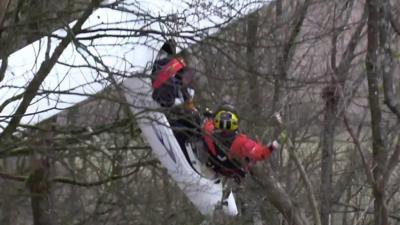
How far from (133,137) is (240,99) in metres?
1.06

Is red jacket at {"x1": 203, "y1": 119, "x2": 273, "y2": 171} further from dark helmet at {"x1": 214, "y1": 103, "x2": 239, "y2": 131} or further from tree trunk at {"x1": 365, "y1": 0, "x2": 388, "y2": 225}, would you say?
tree trunk at {"x1": 365, "y1": 0, "x2": 388, "y2": 225}

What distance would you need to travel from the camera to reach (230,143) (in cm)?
652

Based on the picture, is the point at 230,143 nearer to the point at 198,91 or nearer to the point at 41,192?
the point at 198,91

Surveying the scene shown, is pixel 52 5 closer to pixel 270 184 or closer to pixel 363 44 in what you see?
pixel 270 184

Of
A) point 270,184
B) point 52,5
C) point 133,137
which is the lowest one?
point 270,184

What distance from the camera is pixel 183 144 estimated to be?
695cm

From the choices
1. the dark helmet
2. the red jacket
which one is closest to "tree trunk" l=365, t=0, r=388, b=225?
the red jacket

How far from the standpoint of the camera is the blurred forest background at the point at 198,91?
6734 millimetres

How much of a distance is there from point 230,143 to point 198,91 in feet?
1.97

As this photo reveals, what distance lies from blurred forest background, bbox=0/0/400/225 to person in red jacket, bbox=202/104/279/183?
12.2 inches

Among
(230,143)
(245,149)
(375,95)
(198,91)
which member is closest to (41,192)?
(198,91)

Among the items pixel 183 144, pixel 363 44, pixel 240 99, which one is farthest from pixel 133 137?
pixel 363 44

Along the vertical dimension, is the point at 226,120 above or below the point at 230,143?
above

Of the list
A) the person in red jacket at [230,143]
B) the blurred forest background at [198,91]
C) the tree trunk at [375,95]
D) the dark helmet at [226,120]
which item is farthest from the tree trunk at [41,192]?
the tree trunk at [375,95]
